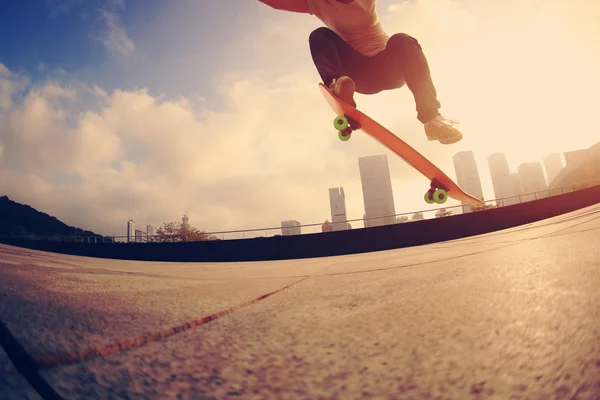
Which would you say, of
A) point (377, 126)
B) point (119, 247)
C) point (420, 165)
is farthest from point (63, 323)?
point (119, 247)

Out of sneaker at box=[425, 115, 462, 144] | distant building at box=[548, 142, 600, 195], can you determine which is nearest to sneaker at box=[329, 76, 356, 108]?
sneaker at box=[425, 115, 462, 144]

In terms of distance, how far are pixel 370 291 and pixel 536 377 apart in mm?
746

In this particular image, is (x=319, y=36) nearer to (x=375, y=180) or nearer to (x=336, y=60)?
(x=336, y=60)

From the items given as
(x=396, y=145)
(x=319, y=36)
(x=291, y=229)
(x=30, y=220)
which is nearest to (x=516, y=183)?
(x=291, y=229)

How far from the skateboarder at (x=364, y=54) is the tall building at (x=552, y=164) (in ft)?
580

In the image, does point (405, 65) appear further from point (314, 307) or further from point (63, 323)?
point (63, 323)

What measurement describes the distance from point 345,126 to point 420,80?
125cm

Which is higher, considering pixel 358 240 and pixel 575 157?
pixel 575 157

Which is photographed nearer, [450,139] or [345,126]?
[450,139]

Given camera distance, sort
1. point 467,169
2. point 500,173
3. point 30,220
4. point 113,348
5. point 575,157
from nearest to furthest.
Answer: point 113,348
point 30,220
point 467,169
point 500,173
point 575,157

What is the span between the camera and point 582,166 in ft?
338

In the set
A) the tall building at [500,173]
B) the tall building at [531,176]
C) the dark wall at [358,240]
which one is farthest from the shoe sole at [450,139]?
the tall building at [531,176]

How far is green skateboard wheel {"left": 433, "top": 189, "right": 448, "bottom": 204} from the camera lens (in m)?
4.79

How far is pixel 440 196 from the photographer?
4.81m
